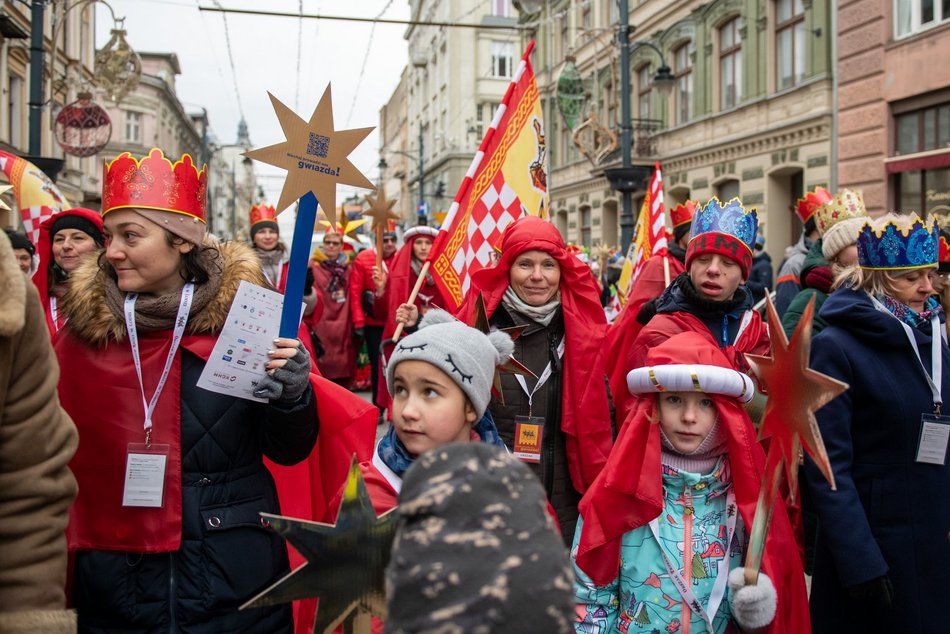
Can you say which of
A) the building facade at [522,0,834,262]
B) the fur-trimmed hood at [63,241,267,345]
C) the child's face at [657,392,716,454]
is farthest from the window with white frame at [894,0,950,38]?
the fur-trimmed hood at [63,241,267,345]

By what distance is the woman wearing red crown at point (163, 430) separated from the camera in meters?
2.25

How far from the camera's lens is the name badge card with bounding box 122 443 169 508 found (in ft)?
7.36

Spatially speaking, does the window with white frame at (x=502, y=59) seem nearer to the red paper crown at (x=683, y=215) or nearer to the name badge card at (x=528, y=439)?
the red paper crown at (x=683, y=215)

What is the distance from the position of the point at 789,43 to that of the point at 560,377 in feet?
56.8

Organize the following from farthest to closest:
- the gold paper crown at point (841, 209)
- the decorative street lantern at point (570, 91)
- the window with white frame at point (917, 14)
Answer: the decorative street lantern at point (570, 91) < the window with white frame at point (917, 14) < the gold paper crown at point (841, 209)

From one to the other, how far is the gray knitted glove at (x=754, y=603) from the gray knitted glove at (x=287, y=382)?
137cm

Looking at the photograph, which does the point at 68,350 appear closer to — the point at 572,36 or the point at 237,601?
the point at 237,601

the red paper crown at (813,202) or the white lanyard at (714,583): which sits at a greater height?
the red paper crown at (813,202)

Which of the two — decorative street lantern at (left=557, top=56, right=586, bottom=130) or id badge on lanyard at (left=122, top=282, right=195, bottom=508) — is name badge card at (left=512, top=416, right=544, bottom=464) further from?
decorative street lantern at (left=557, top=56, right=586, bottom=130)

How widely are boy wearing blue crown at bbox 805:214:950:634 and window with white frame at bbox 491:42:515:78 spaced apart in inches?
2113

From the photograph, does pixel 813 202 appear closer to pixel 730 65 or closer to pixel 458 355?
pixel 458 355

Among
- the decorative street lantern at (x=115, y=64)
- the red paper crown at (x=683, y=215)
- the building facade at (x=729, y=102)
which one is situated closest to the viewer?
the red paper crown at (x=683, y=215)

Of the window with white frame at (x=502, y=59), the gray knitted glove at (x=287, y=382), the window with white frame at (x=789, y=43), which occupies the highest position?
the window with white frame at (x=502, y=59)

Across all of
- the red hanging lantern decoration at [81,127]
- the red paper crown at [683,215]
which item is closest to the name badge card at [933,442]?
the red paper crown at [683,215]
